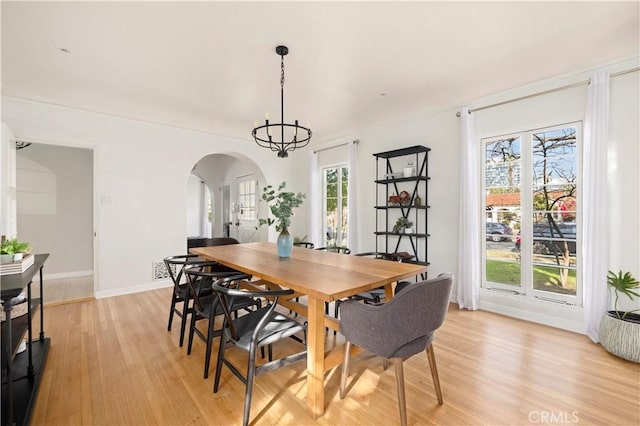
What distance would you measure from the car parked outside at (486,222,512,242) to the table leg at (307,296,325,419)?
2857mm

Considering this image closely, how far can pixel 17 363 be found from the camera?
2.23 metres

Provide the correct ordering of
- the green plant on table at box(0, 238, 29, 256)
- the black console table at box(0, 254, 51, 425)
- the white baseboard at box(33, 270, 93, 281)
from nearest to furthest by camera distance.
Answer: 1. the black console table at box(0, 254, 51, 425)
2. the green plant on table at box(0, 238, 29, 256)
3. the white baseboard at box(33, 270, 93, 281)

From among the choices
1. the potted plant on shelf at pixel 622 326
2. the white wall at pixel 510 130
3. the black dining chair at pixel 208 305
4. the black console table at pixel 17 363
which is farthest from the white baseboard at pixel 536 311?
the black console table at pixel 17 363

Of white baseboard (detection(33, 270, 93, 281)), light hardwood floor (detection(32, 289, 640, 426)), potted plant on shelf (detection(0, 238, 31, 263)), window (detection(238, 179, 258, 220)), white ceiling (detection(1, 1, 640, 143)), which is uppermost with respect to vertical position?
white ceiling (detection(1, 1, 640, 143))

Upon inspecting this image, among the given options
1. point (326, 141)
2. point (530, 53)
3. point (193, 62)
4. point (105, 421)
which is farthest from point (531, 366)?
point (326, 141)

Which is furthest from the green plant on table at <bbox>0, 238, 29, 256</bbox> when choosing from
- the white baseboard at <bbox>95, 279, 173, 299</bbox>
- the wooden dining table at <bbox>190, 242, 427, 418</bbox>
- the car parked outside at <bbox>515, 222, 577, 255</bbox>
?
the car parked outside at <bbox>515, 222, 577, 255</bbox>

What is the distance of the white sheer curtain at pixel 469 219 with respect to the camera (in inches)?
143

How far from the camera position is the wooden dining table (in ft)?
5.78

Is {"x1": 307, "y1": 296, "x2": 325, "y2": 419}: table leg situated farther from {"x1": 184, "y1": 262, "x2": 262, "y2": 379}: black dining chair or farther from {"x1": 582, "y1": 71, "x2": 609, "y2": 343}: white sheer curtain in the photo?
{"x1": 582, "y1": 71, "x2": 609, "y2": 343}: white sheer curtain

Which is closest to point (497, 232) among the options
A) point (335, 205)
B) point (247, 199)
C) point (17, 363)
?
point (335, 205)

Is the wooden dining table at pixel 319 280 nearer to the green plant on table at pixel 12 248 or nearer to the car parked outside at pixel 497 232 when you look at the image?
the green plant on table at pixel 12 248

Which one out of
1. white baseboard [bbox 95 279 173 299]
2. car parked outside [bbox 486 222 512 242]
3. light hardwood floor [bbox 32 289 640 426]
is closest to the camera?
light hardwood floor [bbox 32 289 640 426]

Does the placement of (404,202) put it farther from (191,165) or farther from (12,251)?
(12,251)

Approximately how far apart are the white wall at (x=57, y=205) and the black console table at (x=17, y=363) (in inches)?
141
